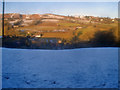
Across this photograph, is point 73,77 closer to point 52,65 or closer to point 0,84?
point 52,65

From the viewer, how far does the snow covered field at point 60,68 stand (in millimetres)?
2855

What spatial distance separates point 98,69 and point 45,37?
1.31m

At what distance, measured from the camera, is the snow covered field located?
2.86 meters

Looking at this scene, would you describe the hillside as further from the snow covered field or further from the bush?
the snow covered field

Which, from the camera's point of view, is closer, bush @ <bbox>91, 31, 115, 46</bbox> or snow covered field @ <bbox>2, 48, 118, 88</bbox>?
snow covered field @ <bbox>2, 48, 118, 88</bbox>

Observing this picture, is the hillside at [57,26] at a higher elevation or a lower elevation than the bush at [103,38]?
higher

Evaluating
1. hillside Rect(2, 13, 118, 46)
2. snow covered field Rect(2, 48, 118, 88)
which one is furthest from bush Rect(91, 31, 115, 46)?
snow covered field Rect(2, 48, 118, 88)

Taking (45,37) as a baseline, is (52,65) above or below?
below

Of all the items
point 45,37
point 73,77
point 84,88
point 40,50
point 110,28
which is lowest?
point 84,88

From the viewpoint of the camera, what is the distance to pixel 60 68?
292 cm

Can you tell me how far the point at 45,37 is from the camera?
314 centimetres

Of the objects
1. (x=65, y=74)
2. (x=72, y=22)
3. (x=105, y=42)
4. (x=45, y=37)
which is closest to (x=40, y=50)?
(x=45, y=37)

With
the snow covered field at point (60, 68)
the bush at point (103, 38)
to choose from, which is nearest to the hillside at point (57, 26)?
the bush at point (103, 38)

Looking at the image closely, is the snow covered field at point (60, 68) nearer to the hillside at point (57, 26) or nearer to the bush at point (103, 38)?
the bush at point (103, 38)
